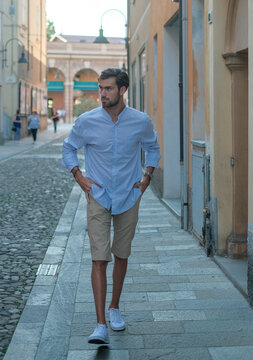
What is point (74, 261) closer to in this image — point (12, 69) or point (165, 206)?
point (165, 206)

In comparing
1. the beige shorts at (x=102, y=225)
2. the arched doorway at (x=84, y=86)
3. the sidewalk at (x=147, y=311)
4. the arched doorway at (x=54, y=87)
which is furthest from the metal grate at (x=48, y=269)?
the arched doorway at (x=84, y=86)

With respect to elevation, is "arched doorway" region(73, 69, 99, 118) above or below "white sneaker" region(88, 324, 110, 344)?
above

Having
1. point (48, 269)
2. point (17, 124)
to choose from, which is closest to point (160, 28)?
point (48, 269)

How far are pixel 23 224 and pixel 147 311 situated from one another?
4407mm

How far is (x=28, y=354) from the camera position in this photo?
4078mm

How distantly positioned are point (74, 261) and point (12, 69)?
2830 centimetres

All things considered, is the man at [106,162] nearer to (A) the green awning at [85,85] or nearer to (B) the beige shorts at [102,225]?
(B) the beige shorts at [102,225]

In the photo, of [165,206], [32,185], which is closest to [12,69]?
[32,185]

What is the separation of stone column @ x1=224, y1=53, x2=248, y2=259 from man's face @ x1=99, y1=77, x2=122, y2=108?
2477mm

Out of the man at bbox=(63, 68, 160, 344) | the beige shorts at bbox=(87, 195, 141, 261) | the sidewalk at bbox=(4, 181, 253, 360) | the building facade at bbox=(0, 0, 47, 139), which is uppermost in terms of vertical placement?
the building facade at bbox=(0, 0, 47, 139)

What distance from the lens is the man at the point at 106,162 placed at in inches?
170

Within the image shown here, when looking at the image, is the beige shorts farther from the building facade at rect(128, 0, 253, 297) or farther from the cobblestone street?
the building facade at rect(128, 0, 253, 297)

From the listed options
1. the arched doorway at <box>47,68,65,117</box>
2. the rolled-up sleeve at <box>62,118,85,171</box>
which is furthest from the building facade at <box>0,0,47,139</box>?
the rolled-up sleeve at <box>62,118,85,171</box>

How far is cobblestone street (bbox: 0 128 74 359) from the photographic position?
17.6 feet
